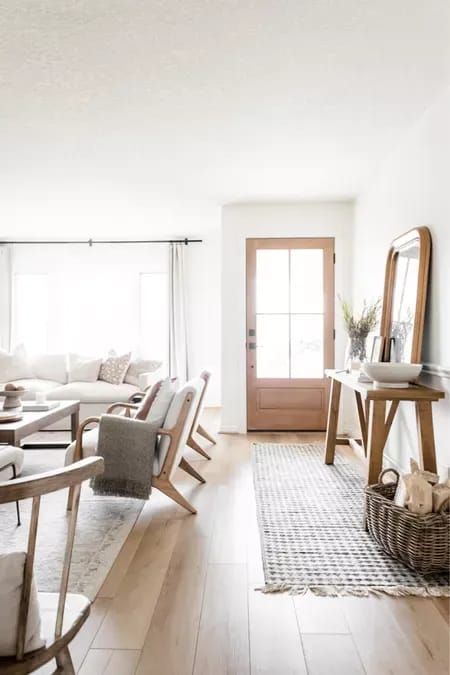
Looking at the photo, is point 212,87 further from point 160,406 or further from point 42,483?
point 42,483

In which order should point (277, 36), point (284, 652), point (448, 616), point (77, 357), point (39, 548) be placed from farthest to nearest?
point (77, 357), point (39, 548), point (277, 36), point (448, 616), point (284, 652)

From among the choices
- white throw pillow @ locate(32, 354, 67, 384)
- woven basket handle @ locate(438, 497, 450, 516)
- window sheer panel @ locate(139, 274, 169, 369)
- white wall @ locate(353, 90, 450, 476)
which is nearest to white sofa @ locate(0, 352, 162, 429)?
white throw pillow @ locate(32, 354, 67, 384)

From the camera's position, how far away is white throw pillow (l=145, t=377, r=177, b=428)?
3.20 metres

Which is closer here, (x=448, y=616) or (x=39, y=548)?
(x=448, y=616)

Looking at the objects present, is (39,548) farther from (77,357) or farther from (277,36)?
(77,357)

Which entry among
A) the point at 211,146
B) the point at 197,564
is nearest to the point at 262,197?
the point at 211,146

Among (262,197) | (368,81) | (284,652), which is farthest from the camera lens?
(262,197)

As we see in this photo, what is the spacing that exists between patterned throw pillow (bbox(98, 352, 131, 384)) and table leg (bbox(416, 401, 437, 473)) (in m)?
4.10

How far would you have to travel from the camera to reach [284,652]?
1.76 metres

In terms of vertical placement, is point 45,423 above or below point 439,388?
below

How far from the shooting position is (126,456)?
10.2ft

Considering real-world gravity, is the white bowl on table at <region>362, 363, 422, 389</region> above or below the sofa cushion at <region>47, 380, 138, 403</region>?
above

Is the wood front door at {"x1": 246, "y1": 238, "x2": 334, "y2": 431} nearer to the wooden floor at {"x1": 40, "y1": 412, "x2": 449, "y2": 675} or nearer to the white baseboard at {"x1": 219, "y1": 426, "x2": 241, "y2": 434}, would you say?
the white baseboard at {"x1": 219, "y1": 426, "x2": 241, "y2": 434}

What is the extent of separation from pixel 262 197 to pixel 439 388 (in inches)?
118
